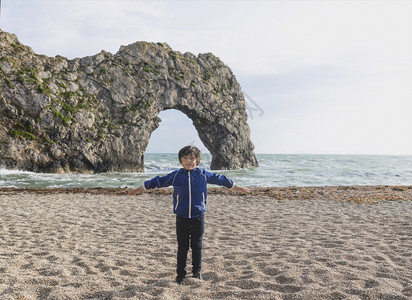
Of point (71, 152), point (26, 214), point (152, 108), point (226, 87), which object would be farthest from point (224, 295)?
point (226, 87)

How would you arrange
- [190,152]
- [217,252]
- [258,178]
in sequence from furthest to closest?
[258,178] < [217,252] < [190,152]

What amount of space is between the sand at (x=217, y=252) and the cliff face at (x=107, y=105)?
21.1 metres

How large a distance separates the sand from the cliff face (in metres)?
21.1

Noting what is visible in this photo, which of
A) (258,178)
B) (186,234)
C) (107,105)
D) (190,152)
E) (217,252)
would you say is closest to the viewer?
(190,152)

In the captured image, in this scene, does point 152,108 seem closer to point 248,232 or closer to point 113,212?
point 113,212

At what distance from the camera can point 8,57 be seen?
101 feet

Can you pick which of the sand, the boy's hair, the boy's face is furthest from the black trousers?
the boy's hair

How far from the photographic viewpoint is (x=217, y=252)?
20.0 ft

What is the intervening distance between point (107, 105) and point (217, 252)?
33670mm

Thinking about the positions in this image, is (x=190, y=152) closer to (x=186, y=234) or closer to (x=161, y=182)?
(x=161, y=182)

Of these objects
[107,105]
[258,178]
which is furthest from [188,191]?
[107,105]

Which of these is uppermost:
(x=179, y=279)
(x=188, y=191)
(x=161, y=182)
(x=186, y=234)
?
(x=161, y=182)

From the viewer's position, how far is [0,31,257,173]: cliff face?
30.0 metres

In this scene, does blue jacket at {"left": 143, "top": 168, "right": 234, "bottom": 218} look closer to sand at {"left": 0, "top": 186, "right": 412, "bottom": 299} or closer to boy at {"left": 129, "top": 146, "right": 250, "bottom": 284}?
boy at {"left": 129, "top": 146, "right": 250, "bottom": 284}
